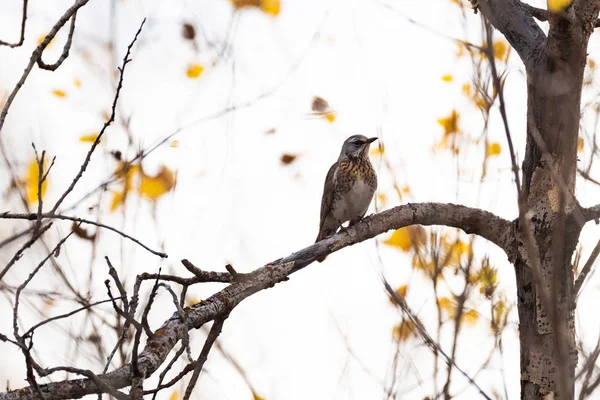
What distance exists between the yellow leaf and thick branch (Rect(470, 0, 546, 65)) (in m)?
0.59

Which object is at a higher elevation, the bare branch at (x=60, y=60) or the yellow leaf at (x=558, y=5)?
the yellow leaf at (x=558, y=5)

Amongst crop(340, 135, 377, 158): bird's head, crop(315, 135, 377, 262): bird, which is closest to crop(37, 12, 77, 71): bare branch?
crop(315, 135, 377, 262): bird

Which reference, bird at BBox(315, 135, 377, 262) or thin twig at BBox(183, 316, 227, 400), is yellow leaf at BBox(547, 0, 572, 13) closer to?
thin twig at BBox(183, 316, 227, 400)

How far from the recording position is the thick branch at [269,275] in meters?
2.80

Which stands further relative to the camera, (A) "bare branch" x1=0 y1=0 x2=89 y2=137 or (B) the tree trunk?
(B) the tree trunk

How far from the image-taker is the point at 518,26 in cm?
445

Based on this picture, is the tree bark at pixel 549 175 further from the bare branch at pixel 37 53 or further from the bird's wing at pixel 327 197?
the bird's wing at pixel 327 197

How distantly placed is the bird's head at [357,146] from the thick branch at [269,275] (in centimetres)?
317

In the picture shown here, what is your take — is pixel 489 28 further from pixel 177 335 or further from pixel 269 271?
pixel 269 271

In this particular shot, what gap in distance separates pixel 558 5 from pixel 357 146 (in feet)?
14.1

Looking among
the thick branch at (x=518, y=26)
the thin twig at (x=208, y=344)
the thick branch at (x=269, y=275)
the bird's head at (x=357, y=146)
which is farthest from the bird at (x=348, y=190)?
the thin twig at (x=208, y=344)

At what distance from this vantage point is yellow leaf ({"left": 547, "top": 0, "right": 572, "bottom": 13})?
3633 mm

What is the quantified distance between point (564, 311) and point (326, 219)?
12.5 feet

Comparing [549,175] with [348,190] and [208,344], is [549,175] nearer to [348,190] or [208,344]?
[208,344]
